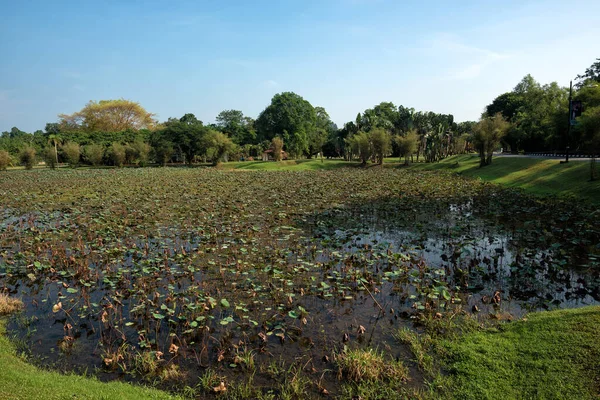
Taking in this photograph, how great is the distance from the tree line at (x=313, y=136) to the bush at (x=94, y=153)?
167 millimetres

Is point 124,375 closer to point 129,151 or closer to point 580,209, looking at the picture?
point 580,209

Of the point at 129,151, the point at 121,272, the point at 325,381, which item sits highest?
the point at 129,151

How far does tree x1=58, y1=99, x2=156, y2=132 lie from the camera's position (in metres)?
96.4

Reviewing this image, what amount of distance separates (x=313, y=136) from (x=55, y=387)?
3110 inches

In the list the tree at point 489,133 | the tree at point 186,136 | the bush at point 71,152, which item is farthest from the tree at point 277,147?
the bush at point 71,152

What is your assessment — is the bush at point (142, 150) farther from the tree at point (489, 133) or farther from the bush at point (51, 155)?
the tree at point (489, 133)

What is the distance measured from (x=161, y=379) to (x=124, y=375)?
24.5 inches

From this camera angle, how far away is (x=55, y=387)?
445 centimetres

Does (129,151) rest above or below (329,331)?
above

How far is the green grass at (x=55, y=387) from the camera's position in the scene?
4262 mm

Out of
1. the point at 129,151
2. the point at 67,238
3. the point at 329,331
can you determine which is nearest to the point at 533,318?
the point at 329,331

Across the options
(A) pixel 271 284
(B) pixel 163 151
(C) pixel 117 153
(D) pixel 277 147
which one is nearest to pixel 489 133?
(D) pixel 277 147

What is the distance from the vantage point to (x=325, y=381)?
5.07 metres

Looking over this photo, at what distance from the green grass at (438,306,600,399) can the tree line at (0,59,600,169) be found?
37205mm
